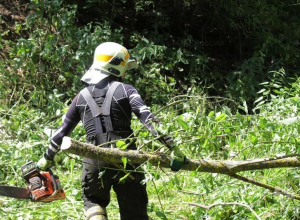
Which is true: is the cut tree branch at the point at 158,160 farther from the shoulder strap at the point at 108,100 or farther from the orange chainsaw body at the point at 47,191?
the orange chainsaw body at the point at 47,191

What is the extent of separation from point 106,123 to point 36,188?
0.70 m

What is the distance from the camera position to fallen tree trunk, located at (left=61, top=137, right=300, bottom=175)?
9.38 feet

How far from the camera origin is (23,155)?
5293 mm

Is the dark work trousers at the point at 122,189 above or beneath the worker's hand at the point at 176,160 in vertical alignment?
beneath

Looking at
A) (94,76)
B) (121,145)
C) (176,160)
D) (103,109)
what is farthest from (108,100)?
(176,160)

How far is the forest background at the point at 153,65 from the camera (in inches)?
201

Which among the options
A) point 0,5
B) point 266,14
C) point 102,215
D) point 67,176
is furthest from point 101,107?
point 0,5

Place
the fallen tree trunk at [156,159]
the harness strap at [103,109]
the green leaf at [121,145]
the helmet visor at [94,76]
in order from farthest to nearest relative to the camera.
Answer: the helmet visor at [94,76], the harness strap at [103,109], the green leaf at [121,145], the fallen tree trunk at [156,159]

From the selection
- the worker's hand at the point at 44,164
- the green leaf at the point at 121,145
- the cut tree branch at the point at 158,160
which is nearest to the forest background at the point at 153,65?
the worker's hand at the point at 44,164

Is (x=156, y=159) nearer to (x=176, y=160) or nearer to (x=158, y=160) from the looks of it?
(x=158, y=160)

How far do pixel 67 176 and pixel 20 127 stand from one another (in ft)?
3.25

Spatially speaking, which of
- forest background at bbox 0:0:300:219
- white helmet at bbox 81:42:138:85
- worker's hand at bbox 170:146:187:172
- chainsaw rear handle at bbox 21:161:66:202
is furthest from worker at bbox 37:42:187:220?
forest background at bbox 0:0:300:219

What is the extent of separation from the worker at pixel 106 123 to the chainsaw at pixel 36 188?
0.44 feet

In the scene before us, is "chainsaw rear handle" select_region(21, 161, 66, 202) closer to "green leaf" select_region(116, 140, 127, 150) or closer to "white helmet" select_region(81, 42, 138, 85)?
"white helmet" select_region(81, 42, 138, 85)
